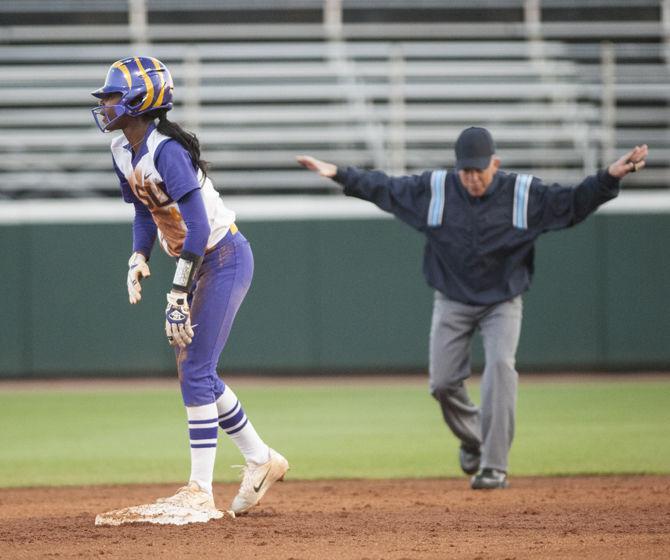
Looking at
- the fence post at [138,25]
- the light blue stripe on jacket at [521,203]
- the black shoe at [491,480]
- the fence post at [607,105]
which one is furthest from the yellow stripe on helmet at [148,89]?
the fence post at [138,25]

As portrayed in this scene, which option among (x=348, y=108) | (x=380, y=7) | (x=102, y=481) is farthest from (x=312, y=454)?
(x=380, y=7)

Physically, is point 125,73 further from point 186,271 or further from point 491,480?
point 491,480

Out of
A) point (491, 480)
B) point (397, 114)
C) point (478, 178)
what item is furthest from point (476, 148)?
point (397, 114)

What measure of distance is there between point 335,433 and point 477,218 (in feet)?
9.72

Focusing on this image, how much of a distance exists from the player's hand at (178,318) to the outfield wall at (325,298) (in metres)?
7.62

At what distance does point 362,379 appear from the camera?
12781 millimetres

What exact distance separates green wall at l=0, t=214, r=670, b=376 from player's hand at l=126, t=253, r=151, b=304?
23.4 ft

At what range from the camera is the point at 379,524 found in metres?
5.23

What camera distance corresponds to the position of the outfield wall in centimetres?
1275

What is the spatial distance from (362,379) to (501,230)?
20.4ft

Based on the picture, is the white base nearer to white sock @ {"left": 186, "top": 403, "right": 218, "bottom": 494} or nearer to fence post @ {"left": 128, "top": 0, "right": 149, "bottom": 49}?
white sock @ {"left": 186, "top": 403, "right": 218, "bottom": 494}

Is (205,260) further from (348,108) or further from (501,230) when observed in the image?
(348,108)

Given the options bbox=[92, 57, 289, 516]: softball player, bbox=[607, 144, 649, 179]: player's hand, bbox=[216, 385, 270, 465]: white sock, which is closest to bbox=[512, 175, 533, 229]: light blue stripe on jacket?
bbox=[607, 144, 649, 179]: player's hand

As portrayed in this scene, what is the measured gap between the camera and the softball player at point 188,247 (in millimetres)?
5059
